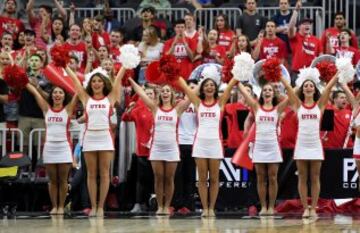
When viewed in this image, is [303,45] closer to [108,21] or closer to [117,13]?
[108,21]

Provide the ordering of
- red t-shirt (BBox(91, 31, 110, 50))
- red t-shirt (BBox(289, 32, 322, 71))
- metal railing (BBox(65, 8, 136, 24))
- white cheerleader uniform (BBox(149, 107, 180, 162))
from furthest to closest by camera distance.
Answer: metal railing (BBox(65, 8, 136, 24)) < red t-shirt (BBox(91, 31, 110, 50)) < red t-shirt (BBox(289, 32, 322, 71)) < white cheerleader uniform (BBox(149, 107, 180, 162))

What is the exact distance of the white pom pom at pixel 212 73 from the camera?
17.2 meters

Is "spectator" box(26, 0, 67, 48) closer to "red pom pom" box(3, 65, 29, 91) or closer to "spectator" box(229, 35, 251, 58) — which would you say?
"spectator" box(229, 35, 251, 58)

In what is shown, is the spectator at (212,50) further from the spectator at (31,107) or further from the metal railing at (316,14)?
the spectator at (31,107)

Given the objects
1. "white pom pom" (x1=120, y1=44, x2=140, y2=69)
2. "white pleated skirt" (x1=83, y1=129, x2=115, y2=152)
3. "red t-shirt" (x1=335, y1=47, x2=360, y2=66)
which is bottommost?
"white pleated skirt" (x1=83, y1=129, x2=115, y2=152)

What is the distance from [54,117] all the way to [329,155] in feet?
12.4

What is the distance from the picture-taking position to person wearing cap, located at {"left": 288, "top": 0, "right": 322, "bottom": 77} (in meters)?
Result: 20.1

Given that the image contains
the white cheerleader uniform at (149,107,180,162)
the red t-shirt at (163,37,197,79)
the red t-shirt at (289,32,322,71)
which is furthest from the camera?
the red t-shirt at (289,32,322,71)

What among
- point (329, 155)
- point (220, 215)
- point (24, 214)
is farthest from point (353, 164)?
point (24, 214)

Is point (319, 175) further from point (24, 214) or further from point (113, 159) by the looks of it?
point (24, 214)

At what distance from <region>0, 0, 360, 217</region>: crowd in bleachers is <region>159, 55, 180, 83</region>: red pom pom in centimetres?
76

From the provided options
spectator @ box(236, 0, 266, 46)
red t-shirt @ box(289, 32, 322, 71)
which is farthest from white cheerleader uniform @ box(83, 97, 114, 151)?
spectator @ box(236, 0, 266, 46)

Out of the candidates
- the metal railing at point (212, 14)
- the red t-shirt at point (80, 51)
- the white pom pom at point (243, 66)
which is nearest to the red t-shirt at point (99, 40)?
the red t-shirt at point (80, 51)

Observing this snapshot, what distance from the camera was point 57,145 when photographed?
1705 cm
